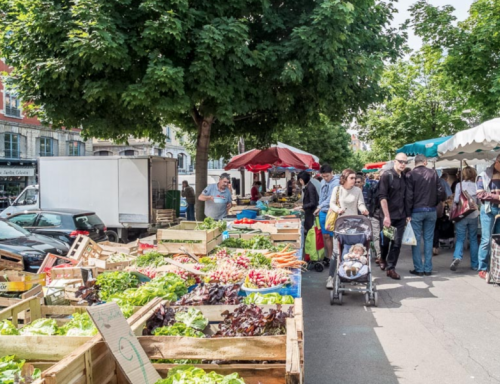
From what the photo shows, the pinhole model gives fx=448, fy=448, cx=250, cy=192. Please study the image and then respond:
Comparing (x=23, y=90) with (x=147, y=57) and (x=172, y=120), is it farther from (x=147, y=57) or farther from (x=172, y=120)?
(x=172, y=120)

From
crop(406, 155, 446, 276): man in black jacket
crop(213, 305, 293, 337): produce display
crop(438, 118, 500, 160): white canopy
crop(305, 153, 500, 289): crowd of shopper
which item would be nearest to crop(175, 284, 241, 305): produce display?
crop(213, 305, 293, 337): produce display

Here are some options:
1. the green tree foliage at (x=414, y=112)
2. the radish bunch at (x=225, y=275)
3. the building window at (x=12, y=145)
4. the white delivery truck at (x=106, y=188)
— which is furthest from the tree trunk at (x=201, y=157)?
the building window at (x=12, y=145)

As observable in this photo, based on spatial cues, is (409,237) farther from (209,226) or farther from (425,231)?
(209,226)

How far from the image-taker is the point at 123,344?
9.30 feet

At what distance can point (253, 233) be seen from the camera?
809 centimetres

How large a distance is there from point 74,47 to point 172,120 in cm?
509

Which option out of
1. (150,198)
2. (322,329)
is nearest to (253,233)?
(322,329)

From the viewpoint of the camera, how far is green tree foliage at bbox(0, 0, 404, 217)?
8.93 metres

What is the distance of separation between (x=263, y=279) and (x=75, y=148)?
139 ft

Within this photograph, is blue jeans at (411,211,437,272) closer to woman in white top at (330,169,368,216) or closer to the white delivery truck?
woman in white top at (330,169,368,216)

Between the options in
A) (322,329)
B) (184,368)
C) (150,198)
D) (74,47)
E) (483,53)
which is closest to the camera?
(184,368)

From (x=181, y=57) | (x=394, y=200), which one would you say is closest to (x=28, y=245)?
(x=181, y=57)

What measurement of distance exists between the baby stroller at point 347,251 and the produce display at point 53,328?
433 centimetres

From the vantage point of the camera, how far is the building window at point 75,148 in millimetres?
42594
